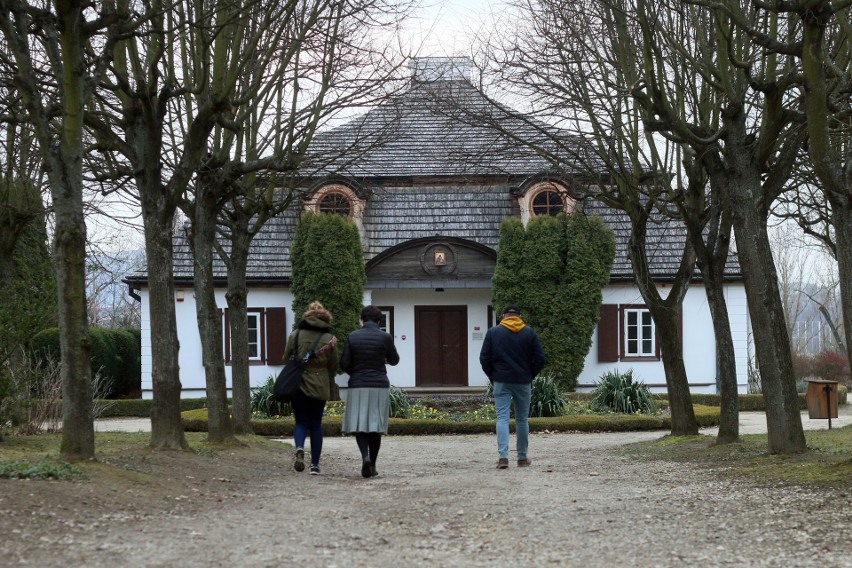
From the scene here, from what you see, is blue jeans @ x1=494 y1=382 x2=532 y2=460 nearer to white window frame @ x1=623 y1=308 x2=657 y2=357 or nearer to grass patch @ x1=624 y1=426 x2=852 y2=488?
grass patch @ x1=624 y1=426 x2=852 y2=488

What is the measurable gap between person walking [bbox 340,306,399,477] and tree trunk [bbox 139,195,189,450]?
1.86 meters

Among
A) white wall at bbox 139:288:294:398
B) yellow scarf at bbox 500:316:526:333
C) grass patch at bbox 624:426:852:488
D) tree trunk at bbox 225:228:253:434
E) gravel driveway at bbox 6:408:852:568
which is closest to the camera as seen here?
gravel driveway at bbox 6:408:852:568

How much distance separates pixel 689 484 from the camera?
10.0 meters

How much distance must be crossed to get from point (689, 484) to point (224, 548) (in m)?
5.11

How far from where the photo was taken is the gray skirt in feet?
37.6

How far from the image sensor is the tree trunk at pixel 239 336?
1698cm

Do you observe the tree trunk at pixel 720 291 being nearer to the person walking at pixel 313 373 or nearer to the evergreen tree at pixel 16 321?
the person walking at pixel 313 373

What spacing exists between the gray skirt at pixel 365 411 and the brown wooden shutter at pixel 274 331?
19.9 meters

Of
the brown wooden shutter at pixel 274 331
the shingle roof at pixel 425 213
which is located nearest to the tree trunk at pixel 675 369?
the shingle roof at pixel 425 213

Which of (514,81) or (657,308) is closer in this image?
(514,81)

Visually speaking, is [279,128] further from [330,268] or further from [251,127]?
[330,268]

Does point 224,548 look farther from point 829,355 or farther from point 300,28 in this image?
point 829,355

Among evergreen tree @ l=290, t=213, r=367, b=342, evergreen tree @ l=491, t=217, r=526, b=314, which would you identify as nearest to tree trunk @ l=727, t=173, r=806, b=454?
evergreen tree @ l=491, t=217, r=526, b=314

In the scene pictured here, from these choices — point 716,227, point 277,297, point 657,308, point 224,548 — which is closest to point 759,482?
point 224,548
